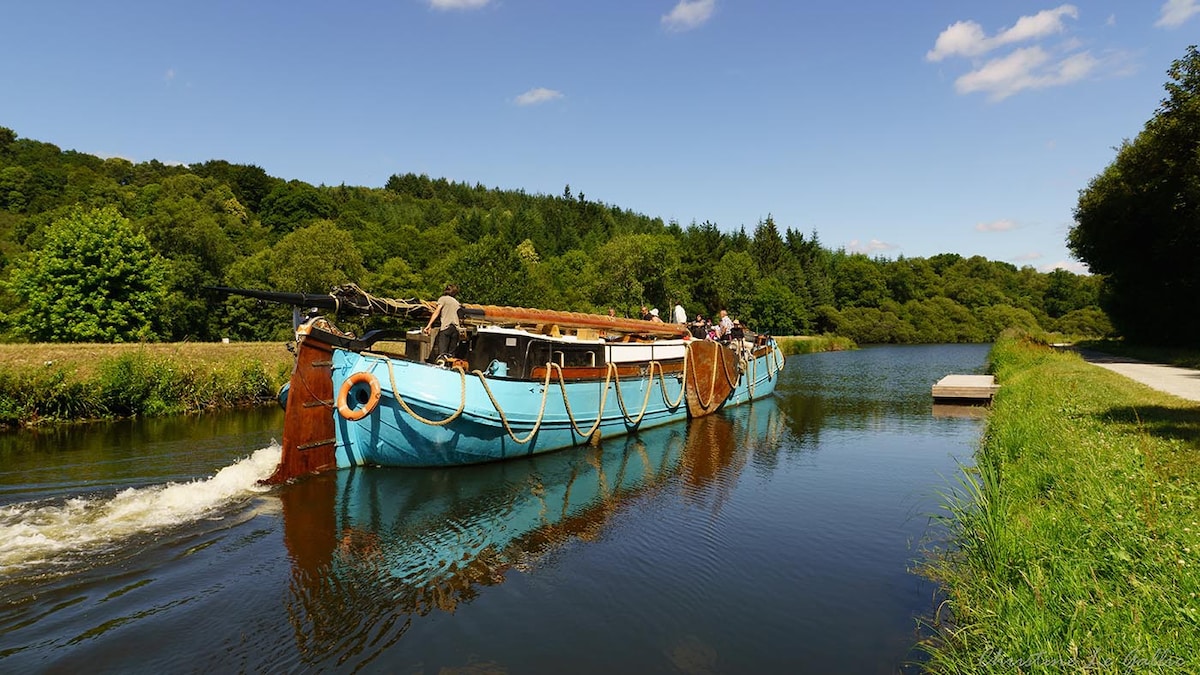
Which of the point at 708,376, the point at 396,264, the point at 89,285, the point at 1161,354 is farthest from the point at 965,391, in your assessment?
the point at 396,264

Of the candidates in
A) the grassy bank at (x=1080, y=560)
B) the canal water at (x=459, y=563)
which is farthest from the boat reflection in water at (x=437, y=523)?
the grassy bank at (x=1080, y=560)

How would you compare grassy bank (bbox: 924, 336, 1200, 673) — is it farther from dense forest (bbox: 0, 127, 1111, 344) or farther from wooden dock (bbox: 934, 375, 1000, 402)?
dense forest (bbox: 0, 127, 1111, 344)

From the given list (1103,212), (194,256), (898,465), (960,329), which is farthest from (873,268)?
(898,465)

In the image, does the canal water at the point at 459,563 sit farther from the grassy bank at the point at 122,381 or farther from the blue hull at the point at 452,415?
the grassy bank at the point at 122,381

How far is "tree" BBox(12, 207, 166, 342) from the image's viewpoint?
3078cm

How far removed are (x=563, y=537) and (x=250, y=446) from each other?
27.2 ft

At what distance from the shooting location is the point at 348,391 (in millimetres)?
11039

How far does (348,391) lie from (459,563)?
14.8 ft

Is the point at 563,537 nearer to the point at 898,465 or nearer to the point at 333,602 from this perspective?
the point at 333,602

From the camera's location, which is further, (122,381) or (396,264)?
(396,264)

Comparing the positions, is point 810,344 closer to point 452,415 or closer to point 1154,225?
point 1154,225

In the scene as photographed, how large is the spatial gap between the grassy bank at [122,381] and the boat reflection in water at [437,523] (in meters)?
9.97

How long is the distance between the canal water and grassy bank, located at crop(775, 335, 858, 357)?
148 feet

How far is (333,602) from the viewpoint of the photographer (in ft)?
21.6
